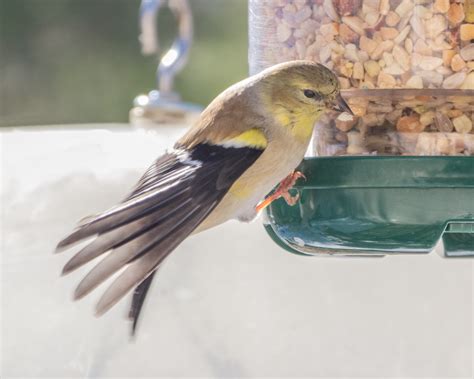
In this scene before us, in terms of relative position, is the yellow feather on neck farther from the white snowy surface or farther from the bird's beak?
the white snowy surface

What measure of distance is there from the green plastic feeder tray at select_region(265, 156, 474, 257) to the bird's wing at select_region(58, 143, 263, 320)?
0.22 metres

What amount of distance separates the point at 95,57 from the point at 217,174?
8.44 metres

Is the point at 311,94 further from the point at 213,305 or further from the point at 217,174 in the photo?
the point at 213,305

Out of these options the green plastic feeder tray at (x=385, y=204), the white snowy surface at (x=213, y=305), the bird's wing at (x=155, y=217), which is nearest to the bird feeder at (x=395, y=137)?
the green plastic feeder tray at (x=385, y=204)

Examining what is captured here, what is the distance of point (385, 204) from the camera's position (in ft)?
9.69

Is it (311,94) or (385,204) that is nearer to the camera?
(385,204)

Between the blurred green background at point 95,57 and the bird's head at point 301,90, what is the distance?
681cm

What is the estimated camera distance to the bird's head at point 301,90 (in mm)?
3043

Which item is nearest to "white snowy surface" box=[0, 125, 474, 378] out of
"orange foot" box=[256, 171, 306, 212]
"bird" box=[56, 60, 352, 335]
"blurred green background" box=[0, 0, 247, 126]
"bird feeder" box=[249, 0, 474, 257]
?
"bird" box=[56, 60, 352, 335]

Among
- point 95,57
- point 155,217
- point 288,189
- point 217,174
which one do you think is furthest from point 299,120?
point 95,57

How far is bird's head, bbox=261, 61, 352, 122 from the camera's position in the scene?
9.98ft

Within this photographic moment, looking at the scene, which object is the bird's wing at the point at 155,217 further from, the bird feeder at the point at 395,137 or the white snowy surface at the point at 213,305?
the white snowy surface at the point at 213,305

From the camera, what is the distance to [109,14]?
1158cm

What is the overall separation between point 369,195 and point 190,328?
172 centimetres
